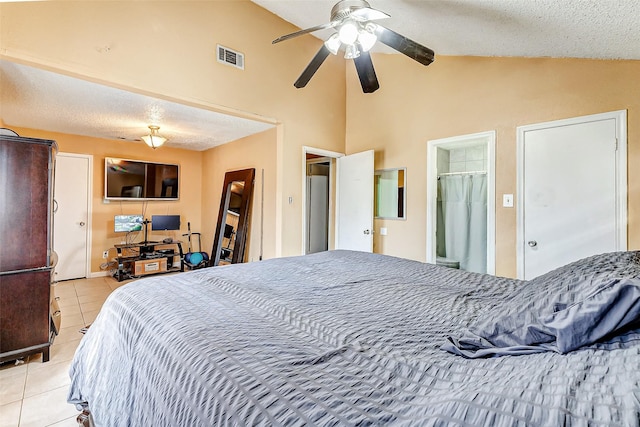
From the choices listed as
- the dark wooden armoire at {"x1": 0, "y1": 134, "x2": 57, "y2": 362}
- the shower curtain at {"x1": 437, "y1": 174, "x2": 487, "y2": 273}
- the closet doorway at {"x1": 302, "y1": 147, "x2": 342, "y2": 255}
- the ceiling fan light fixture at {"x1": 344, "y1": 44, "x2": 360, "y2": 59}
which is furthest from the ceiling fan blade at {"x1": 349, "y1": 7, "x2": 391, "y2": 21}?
the closet doorway at {"x1": 302, "y1": 147, "x2": 342, "y2": 255}

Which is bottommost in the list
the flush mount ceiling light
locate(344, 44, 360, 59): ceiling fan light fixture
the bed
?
the bed

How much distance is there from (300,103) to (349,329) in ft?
11.9

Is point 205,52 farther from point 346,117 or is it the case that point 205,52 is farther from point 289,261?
point 289,261

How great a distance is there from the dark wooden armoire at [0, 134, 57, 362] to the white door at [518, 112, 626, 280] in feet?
13.6

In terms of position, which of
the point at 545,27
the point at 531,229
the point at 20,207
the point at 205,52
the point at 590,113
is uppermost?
the point at 205,52

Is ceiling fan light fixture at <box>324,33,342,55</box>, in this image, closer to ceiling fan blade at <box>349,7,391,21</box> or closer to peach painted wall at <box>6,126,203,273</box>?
ceiling fan blade at <box>349,7,391,21</box>

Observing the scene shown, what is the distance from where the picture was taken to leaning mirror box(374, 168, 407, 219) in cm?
385

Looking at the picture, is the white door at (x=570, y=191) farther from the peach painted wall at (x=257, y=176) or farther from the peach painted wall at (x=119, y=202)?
the peach painted wall at (x=119, y=202)

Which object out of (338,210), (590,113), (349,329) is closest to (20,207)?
(349,329)

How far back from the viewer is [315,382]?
0.69 metres

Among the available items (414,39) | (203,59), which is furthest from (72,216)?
(414,39)

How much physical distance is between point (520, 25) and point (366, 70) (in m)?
1.12

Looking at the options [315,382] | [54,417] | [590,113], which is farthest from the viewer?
[590,113]

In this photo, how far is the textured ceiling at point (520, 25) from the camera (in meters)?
1.66
